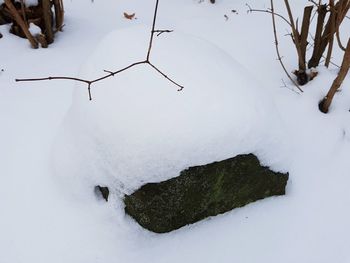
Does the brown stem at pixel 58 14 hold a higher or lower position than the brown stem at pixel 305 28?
lower

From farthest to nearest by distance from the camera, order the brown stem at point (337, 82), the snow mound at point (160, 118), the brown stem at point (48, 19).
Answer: the brown stem at point (48, 19) < the brown stem at point (337, 82) < the snow mound at point (160, 118)

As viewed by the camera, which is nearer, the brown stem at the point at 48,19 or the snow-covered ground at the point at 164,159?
the snow-covered ground at the point at 164,159

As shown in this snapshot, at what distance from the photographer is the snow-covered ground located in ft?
4.75

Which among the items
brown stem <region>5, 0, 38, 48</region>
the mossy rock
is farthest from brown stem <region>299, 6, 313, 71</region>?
brown stem <region>5, 0, 38, 48</region>

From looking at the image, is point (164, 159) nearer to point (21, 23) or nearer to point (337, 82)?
point (337, 82)

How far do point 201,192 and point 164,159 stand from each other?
243mm

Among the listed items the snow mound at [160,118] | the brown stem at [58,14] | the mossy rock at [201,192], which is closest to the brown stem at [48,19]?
the brown stem at [58,14]

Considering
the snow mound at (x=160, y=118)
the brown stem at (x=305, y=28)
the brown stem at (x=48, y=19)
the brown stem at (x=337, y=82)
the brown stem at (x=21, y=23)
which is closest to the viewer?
the snow mound at (x=160, y=118)

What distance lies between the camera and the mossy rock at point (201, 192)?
147 centimetres

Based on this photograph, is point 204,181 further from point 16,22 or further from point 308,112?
point 16,22

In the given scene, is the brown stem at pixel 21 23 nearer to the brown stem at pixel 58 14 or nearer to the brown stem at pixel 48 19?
the brown stem at pixel 48 19

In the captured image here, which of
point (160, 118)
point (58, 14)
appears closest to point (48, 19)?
point (58, 14)

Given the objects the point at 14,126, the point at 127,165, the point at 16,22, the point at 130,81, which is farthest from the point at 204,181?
the point at 16,22

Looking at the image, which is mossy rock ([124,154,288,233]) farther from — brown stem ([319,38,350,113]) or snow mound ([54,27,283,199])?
brown stem ([319,38,350,113])
